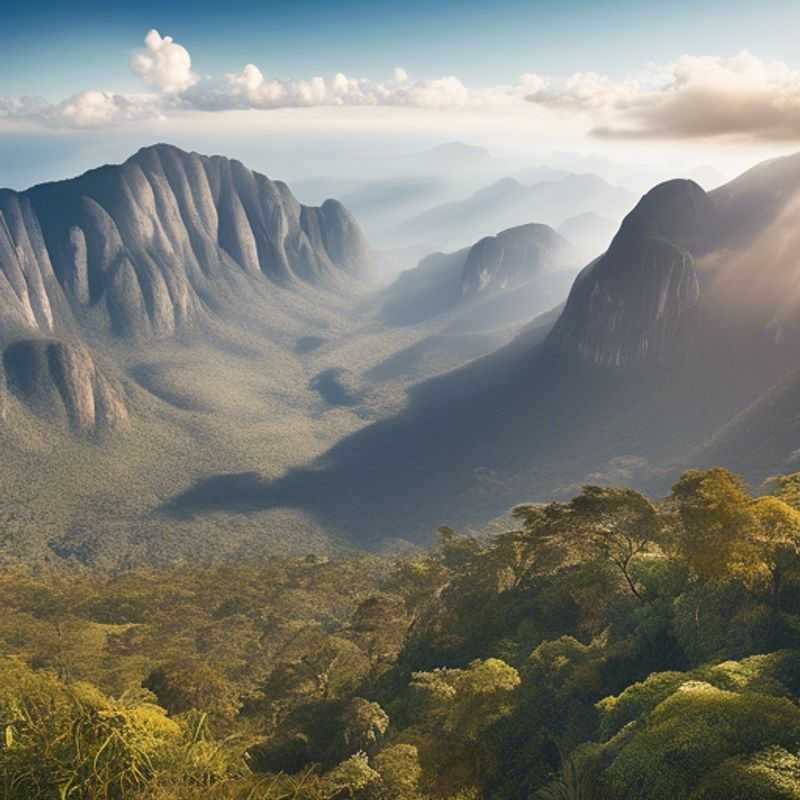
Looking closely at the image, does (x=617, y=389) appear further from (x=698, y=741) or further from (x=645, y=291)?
(x=698, y=741)

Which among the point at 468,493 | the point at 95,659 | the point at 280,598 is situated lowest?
the point at 468,493

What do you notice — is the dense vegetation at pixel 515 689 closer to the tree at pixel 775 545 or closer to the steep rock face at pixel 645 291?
the tree at pixel 775 545

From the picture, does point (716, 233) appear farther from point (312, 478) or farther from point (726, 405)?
point (312, 478)

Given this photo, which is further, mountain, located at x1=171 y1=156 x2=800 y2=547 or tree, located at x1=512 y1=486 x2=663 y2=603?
mountain, located at x1=171 y1=156 x2=800 y2=547

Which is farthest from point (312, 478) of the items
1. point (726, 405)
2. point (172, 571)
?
point (726, 405)

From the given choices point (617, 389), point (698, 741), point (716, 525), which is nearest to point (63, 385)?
point (617, 389)

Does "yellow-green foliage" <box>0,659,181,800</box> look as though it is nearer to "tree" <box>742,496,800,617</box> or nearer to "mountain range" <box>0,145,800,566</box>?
"tree" <box>742,496,800,617</box>

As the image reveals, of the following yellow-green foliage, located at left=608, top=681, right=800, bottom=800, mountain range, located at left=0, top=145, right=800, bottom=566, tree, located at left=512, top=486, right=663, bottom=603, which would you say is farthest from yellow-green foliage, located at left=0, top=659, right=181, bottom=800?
mountain range, located at left=0, top=145, right=800, bottom=566
